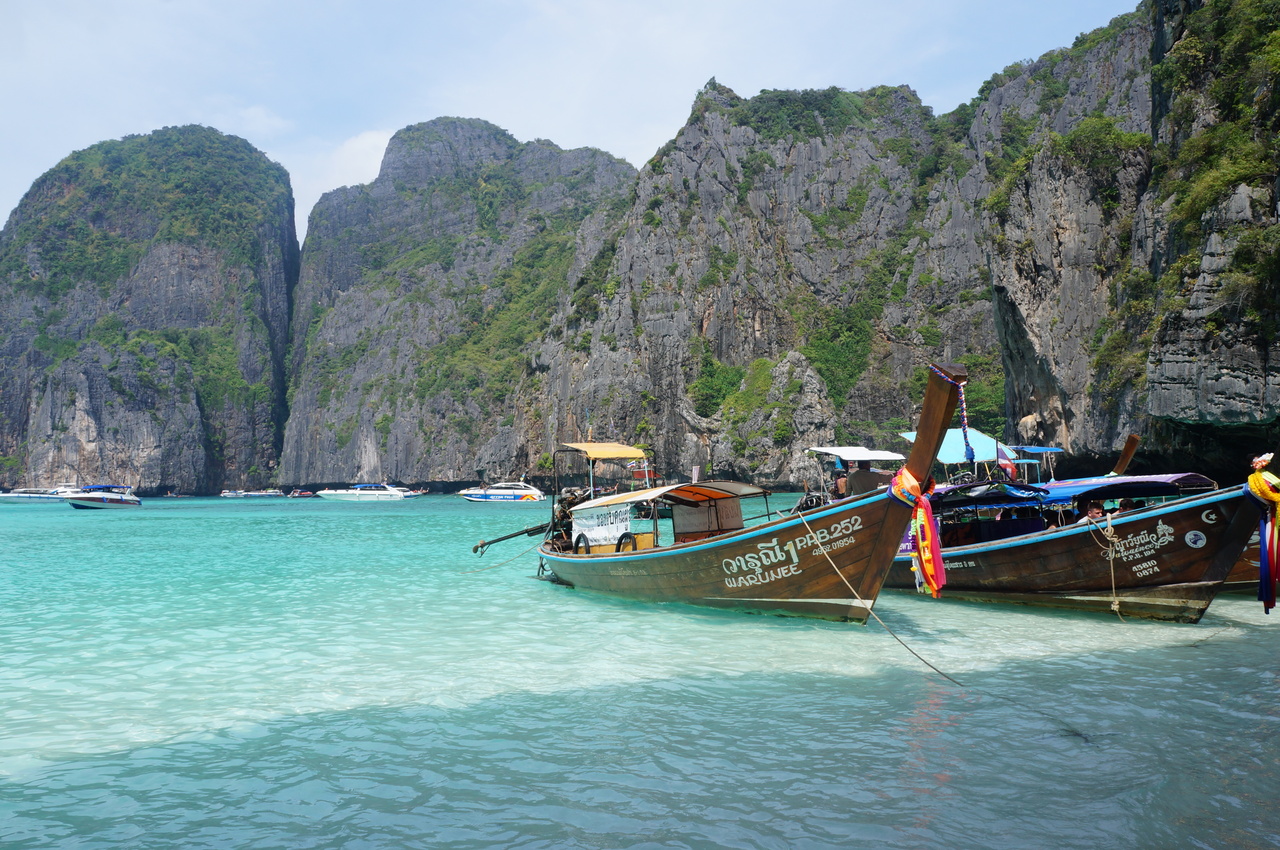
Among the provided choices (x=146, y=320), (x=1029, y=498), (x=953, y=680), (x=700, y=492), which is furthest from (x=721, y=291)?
(x=146, y=320)

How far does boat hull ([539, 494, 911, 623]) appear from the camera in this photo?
1027 centimetres

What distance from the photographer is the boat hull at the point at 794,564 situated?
10.3 meters

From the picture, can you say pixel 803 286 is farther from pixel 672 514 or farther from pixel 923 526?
pixel 923 526

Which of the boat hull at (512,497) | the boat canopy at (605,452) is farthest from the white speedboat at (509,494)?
the boat canopy at (605,452)

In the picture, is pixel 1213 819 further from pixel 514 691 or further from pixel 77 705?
pixel 77 705

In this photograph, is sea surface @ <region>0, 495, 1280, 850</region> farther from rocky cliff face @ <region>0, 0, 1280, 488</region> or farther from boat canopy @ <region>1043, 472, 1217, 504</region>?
rocky cliff face @ <region>0, 0, 1280, 488</region>

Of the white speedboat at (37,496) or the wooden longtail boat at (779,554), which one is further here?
the white speedboat at (37,496)

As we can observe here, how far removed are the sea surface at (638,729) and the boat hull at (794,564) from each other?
0.35 metres

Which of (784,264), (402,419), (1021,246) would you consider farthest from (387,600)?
(402,419)

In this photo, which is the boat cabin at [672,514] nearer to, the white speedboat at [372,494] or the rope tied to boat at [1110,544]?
the rope tied to boat at [1110,544]

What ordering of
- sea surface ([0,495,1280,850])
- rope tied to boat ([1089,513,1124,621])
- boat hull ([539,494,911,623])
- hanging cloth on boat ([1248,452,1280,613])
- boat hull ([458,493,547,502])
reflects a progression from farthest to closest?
1. boat hull ([458,493,547,502])
2. rope tied to boat ([1089,513,1124,621])
3. boat hull ([539,494,911,623])
4. hanging cloth on boat ([1248,452,1280,613])
5. sea surface ([0,495,1280,850])

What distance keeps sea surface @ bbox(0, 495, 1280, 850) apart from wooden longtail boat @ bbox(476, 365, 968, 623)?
422mm

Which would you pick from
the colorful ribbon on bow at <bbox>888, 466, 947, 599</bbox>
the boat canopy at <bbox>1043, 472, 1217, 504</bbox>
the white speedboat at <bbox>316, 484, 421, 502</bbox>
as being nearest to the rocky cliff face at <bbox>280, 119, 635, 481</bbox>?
the white speedboat at <bbox>316, 484, 421, 502</bbox>

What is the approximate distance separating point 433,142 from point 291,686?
154 metres
